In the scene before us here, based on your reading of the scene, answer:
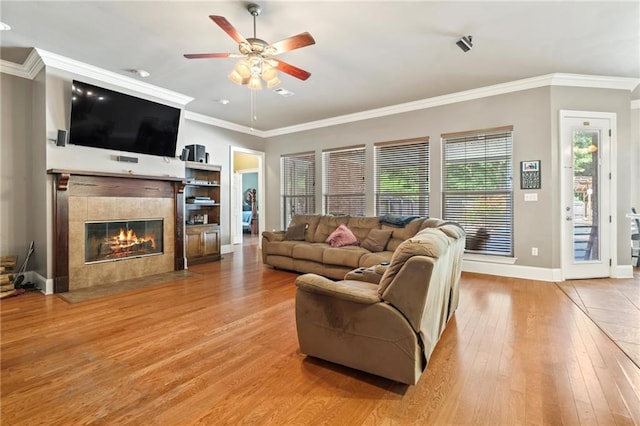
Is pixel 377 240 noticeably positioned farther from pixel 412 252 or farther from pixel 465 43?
pixel 412 252

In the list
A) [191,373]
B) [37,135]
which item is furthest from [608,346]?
[37,135]

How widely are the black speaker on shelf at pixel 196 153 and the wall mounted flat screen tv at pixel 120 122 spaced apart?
691mm

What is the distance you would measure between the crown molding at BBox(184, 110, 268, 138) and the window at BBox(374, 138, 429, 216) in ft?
10.5

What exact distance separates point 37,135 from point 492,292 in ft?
21.0

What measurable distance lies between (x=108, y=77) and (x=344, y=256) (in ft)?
Result: 14.0

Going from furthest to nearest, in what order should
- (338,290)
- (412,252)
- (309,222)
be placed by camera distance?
(309,222) → (338,290) → (412,252)

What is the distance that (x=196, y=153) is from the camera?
19.7 ft

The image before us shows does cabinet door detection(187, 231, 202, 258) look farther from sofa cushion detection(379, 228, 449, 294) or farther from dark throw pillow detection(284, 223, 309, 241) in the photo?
sofa cushion detection(379, 228, 449, 294)

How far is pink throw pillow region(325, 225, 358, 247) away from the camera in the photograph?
16.1 feet

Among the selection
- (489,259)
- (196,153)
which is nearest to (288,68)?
(196,153)

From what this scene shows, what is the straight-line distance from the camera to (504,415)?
5.57ft

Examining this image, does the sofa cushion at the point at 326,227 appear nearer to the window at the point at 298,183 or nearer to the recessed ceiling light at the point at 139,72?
the window at the point at 298,183

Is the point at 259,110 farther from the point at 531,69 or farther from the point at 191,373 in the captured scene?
the point at 191,373

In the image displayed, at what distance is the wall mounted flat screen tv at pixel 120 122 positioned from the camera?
13.5ft
